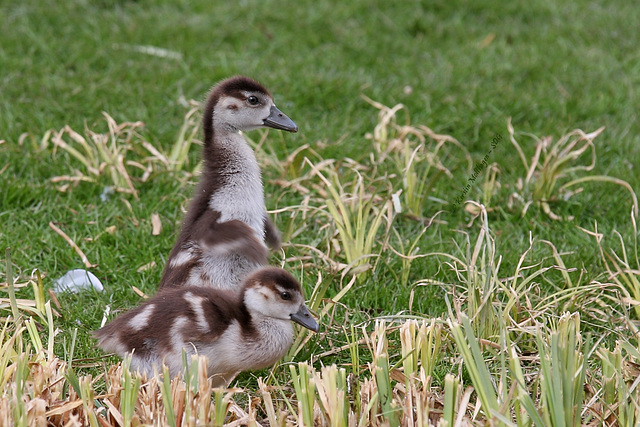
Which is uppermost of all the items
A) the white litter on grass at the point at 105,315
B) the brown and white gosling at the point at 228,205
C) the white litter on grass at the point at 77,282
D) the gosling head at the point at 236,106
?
the gosling head at the point at 236,106

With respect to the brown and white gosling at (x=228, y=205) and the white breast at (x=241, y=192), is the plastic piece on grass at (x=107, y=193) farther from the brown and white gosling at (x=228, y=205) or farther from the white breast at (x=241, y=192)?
the white breast at (x=241, y=192)

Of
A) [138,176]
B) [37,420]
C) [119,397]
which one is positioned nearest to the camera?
[37,420]

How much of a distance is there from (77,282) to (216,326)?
1403 millimetres

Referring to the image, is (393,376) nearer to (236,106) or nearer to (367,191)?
(236,106)

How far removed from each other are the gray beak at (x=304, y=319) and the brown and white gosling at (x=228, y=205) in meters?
0.32

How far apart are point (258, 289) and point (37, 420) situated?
101 centimetres

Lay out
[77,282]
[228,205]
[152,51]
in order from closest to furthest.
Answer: [228,205] < [77,282] < [152,51]

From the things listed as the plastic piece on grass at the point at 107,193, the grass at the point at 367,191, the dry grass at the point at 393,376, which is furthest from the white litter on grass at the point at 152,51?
the dry grass at the point at 393,376

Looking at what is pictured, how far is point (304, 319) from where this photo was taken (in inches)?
145

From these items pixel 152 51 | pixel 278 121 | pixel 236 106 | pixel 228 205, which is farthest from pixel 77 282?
pixel 152 51

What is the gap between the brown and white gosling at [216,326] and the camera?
11.3ft

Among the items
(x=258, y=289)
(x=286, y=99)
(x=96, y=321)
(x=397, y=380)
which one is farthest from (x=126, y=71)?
(x=397, y=380)

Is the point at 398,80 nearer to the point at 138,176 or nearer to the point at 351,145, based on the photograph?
the point at 351,145

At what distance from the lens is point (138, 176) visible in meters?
5.86
